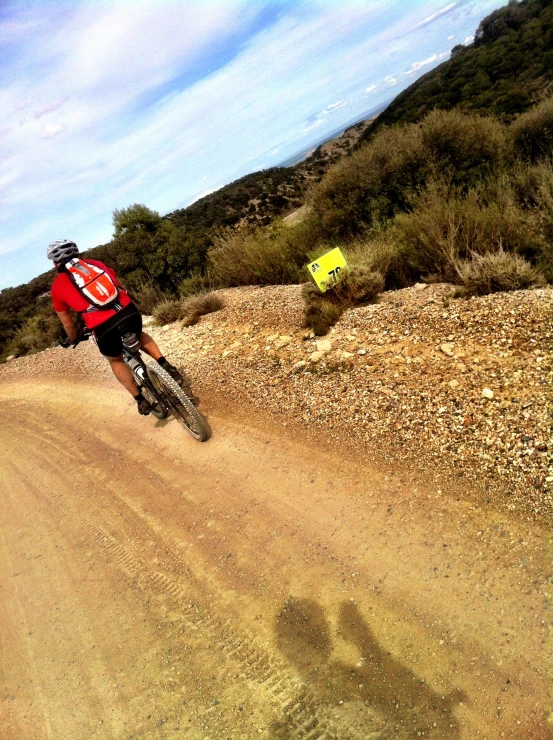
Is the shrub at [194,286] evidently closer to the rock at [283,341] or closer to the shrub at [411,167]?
the shrub at [411,167]

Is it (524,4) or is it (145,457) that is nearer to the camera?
(145,457)

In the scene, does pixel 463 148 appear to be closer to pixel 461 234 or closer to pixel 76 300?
pixel 461 234

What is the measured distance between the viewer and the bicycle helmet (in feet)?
12.3

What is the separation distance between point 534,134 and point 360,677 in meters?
11.6

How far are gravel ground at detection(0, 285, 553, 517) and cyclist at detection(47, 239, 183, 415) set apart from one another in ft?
4.57

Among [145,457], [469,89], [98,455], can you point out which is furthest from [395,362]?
[469,89]

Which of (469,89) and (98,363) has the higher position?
(469,89)

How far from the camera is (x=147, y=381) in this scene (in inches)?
176

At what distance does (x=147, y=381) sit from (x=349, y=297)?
313 centimetres

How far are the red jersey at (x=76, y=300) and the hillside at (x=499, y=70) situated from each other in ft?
74.8

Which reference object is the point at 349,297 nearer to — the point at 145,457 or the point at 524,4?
the point at 145,457

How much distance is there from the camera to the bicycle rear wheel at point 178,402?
4176 mm

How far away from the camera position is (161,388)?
4469 mm

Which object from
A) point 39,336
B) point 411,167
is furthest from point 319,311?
point 39,336
